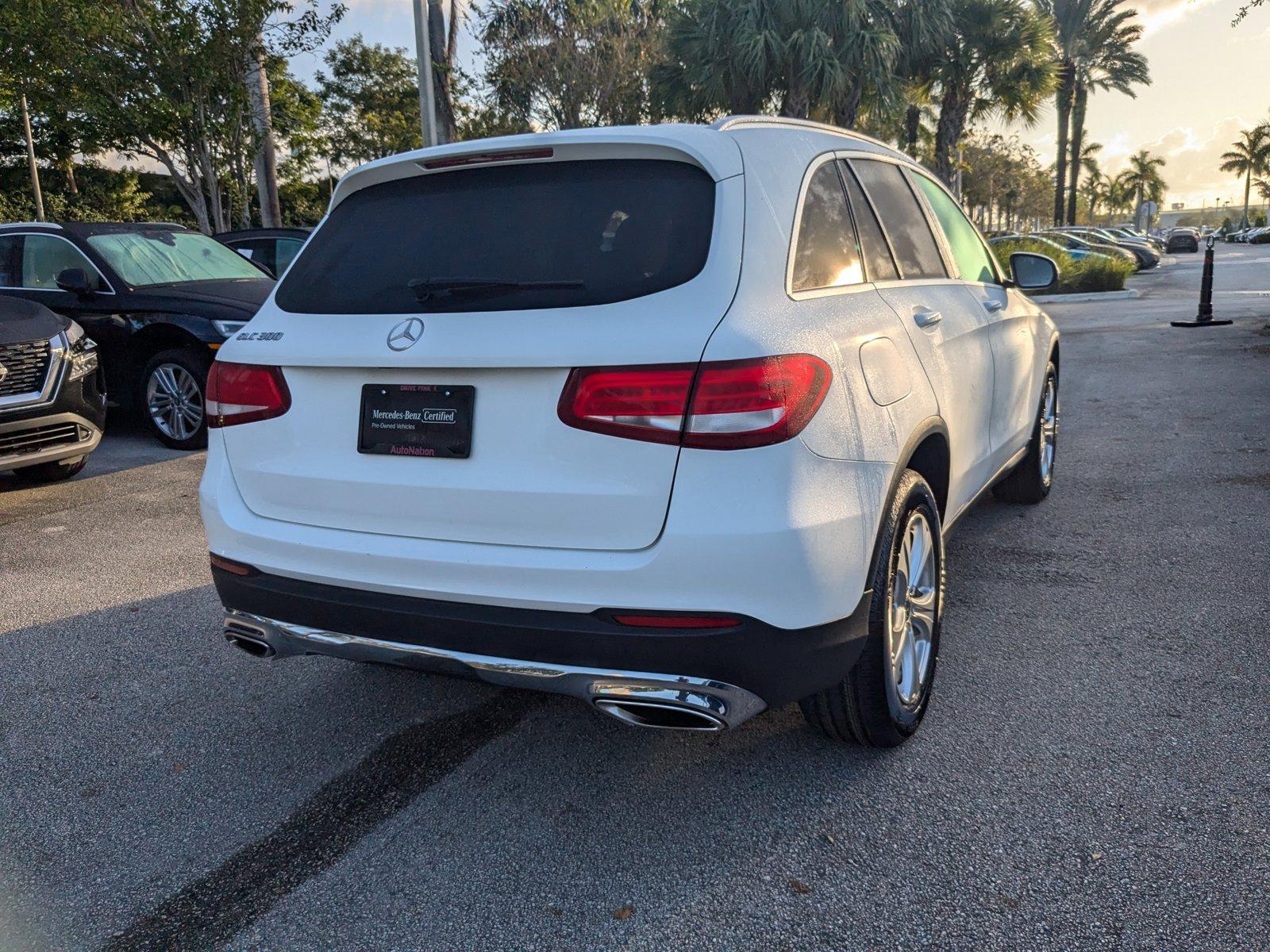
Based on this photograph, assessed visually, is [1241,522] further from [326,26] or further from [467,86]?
[467,86]

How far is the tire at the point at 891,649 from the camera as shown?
8.94 feet

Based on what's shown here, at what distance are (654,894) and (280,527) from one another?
4.44ft

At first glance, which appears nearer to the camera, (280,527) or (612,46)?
(280,527)

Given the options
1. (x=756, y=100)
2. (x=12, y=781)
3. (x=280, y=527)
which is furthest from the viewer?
(x=756, y=100)

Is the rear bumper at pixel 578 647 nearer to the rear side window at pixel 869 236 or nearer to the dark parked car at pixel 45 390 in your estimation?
the rear side window at pixel 869 236

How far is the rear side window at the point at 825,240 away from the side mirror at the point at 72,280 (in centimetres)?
687

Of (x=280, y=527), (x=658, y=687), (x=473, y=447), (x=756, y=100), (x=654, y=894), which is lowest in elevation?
(x=654, y=894)

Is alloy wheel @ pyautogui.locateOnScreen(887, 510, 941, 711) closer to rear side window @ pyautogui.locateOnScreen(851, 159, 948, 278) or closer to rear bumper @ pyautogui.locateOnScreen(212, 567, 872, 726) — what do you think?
rear bumper @ pyautogui.locateOnScreen(212, 567, 872, 726)

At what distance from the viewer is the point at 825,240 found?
2922 millimetres

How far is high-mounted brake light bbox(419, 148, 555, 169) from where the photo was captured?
271cm

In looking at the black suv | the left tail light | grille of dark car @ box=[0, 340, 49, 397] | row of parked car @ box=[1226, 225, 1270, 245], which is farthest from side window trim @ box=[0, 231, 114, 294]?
row of parked car @ box=[1226, 225, 1270, 245]

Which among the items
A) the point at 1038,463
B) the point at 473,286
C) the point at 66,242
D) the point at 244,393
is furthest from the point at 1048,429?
the point at 66,242

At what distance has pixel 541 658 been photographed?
8.01ft

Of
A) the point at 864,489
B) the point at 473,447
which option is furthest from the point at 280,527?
the point at 864,489
